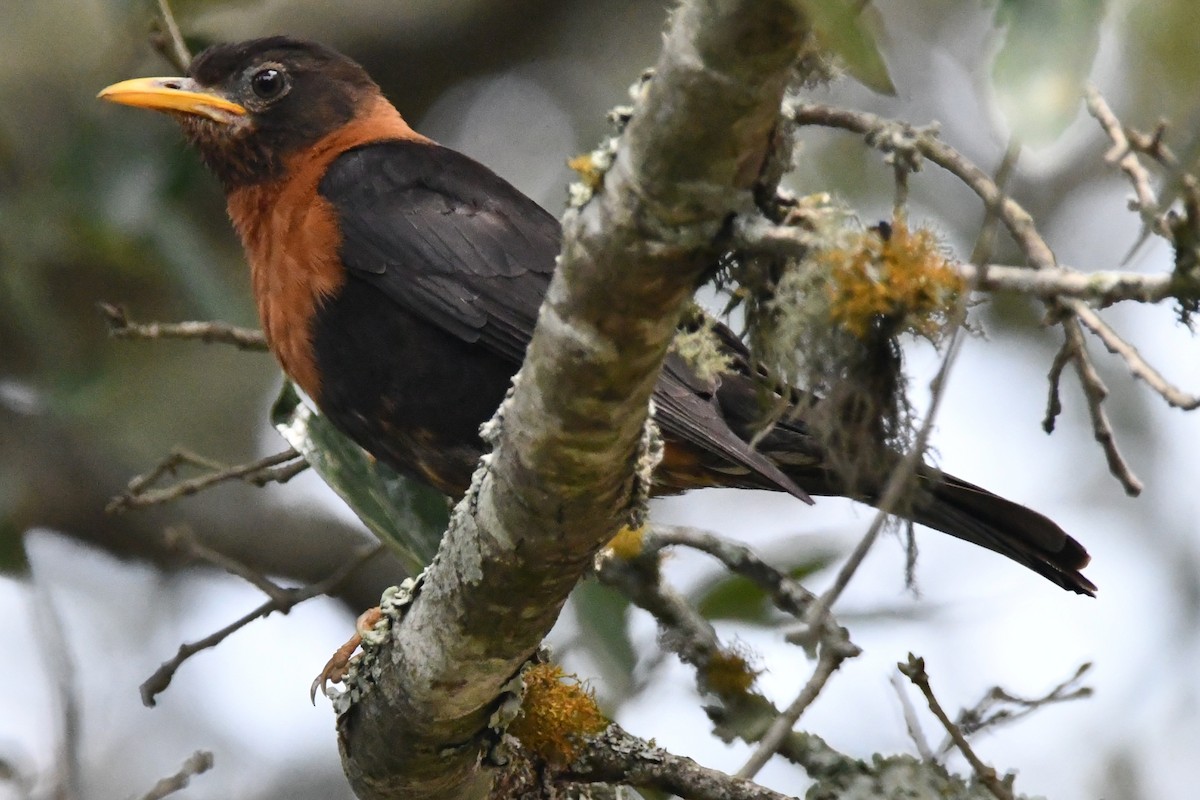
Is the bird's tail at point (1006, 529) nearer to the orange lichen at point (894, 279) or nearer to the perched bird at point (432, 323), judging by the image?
the perched bird at point (432, 323)

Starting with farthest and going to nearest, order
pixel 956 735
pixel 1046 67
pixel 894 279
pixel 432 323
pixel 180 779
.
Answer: pixel 432 323 < pixel 180 779 < pixel 956 735 < pixel 894 279 < pixel 1046 67

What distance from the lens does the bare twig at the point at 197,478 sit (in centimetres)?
416

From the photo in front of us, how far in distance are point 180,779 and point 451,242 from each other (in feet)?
5.38

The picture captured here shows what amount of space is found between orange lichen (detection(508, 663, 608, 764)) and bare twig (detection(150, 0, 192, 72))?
2423 mm

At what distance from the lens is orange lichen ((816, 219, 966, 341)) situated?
1.86 m

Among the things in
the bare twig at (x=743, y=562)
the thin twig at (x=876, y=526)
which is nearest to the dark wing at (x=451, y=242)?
the bare twig at (x=743, y=562)

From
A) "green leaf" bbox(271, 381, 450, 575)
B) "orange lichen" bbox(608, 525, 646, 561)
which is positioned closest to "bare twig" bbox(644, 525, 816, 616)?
"orange lichen" bbox(608, 525, 646, 561)

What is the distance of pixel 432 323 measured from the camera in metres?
3.90

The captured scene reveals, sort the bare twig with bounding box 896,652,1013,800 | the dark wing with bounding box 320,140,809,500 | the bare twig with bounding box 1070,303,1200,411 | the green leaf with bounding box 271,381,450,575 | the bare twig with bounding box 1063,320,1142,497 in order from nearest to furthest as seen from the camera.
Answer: the bare twig with bounding box 1070,303,1200,411 < the bare twig with bounding box 1063,320,1142,497 < the bare twig with bounding box 896,652,1013,800 < the dark wing with bounding box 320,140,809,500 < the green leaf with bounding box 271,381,450,575

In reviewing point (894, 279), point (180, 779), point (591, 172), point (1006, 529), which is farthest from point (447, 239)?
point (894, 279)

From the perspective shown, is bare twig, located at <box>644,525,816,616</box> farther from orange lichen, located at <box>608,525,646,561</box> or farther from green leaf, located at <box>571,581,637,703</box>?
green leaf, located at <box>571,581,637,703</box>

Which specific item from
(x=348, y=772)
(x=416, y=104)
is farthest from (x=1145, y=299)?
(x=416, y=104)

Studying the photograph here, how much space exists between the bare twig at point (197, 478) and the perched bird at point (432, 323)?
38 cm

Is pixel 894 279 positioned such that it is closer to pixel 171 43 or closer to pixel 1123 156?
pixel 1123 156
